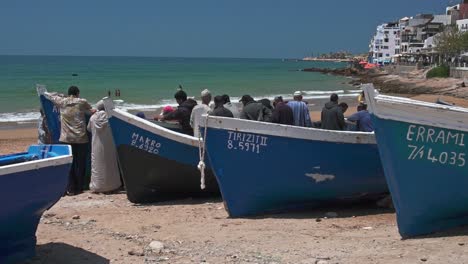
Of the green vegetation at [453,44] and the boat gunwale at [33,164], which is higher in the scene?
the boat gunwale at [33,164]

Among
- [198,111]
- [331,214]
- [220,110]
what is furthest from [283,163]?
[198,111]

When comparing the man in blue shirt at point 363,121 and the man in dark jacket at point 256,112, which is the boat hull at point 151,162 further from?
the man in blue shirt at point 363,121

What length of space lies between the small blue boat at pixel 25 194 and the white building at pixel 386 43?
110 metres

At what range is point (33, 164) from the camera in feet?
17.8

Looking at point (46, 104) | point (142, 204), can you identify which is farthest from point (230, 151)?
point (46, 104)

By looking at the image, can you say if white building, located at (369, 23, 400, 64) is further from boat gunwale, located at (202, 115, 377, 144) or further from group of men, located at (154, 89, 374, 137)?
boat gunwale, located at (202, 115, 377, 144)

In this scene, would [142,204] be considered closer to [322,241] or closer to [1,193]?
[322,241]

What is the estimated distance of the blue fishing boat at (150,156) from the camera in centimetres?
898

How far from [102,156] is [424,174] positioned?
5.33 meters

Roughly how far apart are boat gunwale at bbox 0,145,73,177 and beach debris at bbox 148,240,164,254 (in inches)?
57.6

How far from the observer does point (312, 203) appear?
840 cm

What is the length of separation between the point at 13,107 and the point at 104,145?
80.2 feet

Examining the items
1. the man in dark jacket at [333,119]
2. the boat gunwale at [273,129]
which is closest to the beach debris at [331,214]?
the boat gunwale at [273,129]

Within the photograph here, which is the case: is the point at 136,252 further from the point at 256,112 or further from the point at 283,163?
the point at 256,112
